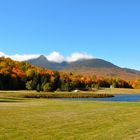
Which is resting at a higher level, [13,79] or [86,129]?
[13,79]

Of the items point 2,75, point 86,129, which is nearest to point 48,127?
point 86,129

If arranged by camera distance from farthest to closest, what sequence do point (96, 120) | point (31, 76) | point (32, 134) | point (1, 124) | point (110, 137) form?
1. point (31, 76)
2. point (96, 120)
3. point (1, 124)
4. point (32, 134)
5. point (110, 137)

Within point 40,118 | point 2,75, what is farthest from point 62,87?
point 40,118

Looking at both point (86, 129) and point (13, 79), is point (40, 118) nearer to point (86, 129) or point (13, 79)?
point (86, 129)

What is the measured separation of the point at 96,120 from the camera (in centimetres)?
3219

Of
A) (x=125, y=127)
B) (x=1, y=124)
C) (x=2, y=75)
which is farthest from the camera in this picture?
(x=2, y=75)

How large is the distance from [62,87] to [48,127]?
153m

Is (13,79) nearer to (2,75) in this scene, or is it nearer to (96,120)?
(2,75)

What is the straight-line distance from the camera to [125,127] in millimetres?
27094

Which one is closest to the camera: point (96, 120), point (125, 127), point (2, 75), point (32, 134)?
point (32, 134)

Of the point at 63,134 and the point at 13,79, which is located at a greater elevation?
the point at 13,79

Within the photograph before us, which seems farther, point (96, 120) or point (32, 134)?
point (96, 120)

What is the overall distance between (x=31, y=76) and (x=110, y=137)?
15141cm

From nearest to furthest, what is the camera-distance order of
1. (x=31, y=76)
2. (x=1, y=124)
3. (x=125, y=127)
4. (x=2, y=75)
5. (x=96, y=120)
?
1. (x=125, y=127)
2. (x=1, y=124)
3. (x=96, y=120)
4. (x=2, y=75)
5. (x=31, y=76)
